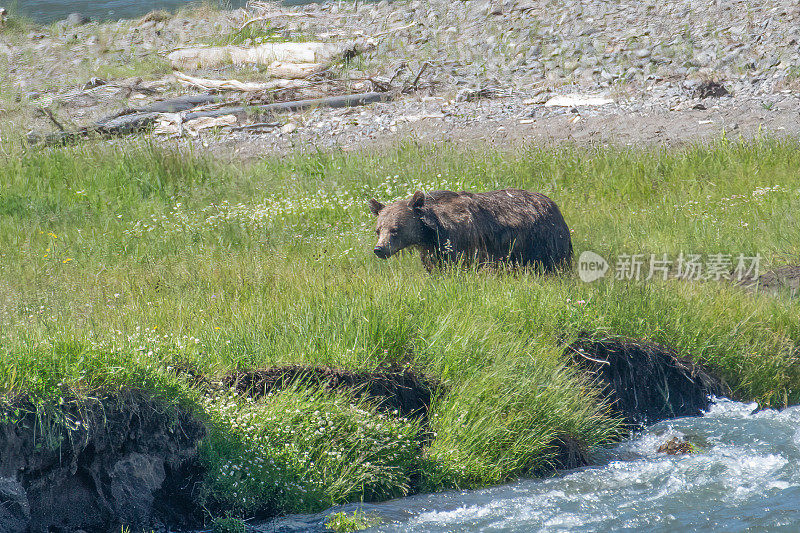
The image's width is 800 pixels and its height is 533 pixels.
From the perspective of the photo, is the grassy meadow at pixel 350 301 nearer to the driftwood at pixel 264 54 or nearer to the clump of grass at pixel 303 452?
the clump of grass at pixel 303 452

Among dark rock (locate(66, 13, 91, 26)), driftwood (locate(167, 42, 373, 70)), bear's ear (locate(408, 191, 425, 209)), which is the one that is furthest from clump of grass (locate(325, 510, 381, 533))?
dark rock (locate(66, 13, 91, 26))

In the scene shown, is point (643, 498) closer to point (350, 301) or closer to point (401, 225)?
point (350, 301)

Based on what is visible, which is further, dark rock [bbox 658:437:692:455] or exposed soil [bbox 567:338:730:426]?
exposed soil [bbox 567:338:730:426]

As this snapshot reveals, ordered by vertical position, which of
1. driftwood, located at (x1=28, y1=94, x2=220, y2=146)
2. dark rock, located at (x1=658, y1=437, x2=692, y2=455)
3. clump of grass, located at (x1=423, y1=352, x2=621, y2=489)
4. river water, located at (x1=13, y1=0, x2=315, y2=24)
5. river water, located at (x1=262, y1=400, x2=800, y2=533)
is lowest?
dark rock, located at (x1=658, y1=437, x2=692, y2=455)

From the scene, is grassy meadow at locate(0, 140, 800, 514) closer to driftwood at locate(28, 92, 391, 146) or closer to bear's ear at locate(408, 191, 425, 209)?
bear's ear at locate(408, 191, 425, 209)

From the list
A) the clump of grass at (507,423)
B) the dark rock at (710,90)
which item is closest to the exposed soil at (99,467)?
the clump of grass at (507,423)

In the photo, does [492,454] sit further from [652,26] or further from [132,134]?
[652,26]

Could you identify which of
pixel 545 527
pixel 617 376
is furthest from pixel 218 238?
pixel 545 527

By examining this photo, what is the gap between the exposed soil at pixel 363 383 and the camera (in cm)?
564

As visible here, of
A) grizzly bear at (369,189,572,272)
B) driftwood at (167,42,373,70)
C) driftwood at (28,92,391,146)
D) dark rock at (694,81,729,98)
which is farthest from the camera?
driftwood at (167,42,373,70)

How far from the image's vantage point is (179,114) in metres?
16.0

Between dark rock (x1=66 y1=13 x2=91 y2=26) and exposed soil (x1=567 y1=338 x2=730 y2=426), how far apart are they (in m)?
24.5

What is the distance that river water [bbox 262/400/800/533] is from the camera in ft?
16.5

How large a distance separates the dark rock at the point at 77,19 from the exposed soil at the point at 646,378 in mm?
24523
